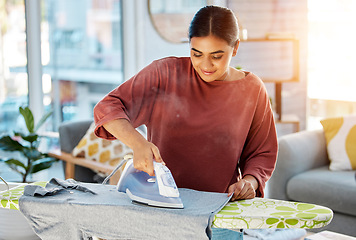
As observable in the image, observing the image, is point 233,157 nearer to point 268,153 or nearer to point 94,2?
point 268,153

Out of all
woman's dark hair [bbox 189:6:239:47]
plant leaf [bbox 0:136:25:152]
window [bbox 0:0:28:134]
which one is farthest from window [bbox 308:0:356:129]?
woman's dark hair [bbox 189:6:239:47]

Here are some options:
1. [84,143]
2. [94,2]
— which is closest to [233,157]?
[84,143]

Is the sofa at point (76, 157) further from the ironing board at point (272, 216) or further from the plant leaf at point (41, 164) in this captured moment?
the ironing board at point (272, 216)

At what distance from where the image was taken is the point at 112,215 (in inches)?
49.3

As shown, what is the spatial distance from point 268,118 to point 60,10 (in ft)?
8.60

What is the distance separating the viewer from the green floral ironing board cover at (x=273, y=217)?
118 centimetres

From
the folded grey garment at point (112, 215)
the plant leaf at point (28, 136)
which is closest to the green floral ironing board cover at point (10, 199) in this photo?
the folded grey garment at point (112, 215)

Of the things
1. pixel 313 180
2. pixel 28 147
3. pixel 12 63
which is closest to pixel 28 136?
pixel 28 147

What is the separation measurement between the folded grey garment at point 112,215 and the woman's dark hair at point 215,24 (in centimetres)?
42

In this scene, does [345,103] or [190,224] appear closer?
[190,224]

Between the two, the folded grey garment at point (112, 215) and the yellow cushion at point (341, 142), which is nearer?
the folded grey garment at point (112, 215)

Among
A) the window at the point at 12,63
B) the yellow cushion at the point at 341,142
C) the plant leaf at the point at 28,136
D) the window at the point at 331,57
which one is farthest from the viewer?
the window at the point at 331,57

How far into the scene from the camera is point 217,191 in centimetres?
142

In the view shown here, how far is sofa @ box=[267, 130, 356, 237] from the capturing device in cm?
290
